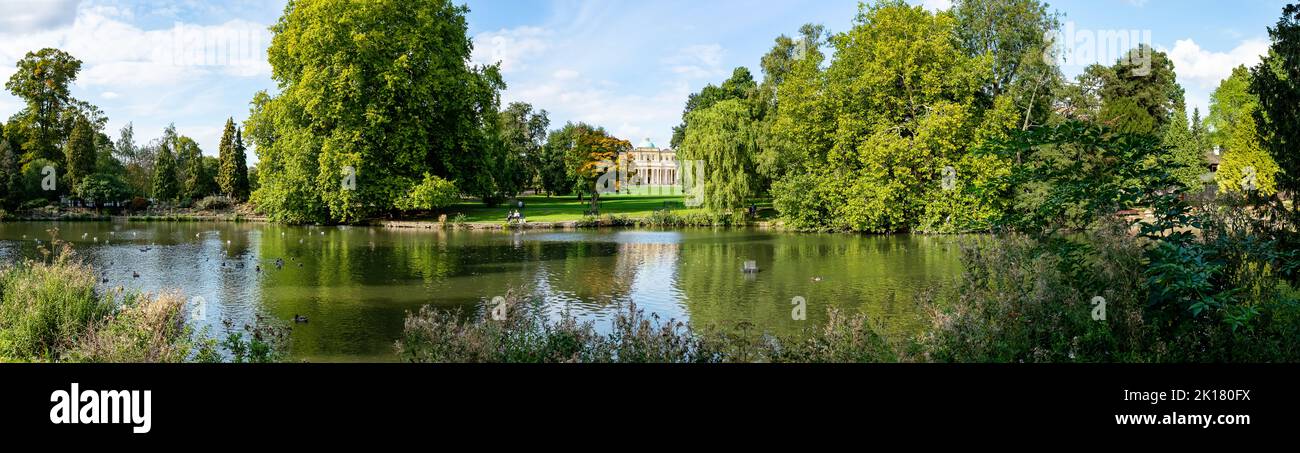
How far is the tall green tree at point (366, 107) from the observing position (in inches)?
1519

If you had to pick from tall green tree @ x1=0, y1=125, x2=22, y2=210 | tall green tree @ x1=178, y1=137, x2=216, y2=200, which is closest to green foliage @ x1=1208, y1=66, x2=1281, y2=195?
tall green tree @ x1=0, y1=125, x2=22, y2=210

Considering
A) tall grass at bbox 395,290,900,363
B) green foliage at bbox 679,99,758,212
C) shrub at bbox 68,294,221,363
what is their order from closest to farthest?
1. tall grass at bbox 395,290,900,363
2. shrub at bbox 68,294,221,363
3. green foliage at bbox 679,99,758,212

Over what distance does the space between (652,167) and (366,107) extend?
197ft

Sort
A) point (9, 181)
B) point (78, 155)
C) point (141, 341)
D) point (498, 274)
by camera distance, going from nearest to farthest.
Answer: point (141, 341), point (498, 274), point (9, 181), point (78, 155)

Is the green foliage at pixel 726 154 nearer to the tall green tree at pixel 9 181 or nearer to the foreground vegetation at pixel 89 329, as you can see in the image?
the foreground vegetation at pixel 89 329

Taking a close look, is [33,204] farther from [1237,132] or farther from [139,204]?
[1237,132]

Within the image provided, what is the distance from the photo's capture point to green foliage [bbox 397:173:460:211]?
129 ft

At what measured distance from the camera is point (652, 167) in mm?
98250

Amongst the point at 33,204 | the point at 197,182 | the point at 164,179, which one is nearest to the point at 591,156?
the point at 197,182

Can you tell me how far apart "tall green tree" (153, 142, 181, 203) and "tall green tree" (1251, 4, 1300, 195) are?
→ 60.2m

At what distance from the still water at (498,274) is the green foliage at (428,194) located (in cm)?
518

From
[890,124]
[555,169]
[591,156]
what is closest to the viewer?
[890,124]

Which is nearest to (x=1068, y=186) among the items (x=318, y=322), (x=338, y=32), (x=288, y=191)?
(x=318, y=322)

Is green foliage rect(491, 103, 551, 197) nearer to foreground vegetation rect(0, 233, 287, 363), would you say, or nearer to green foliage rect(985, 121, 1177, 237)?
foreground vegetation rect(0, 233, 287, 363)
